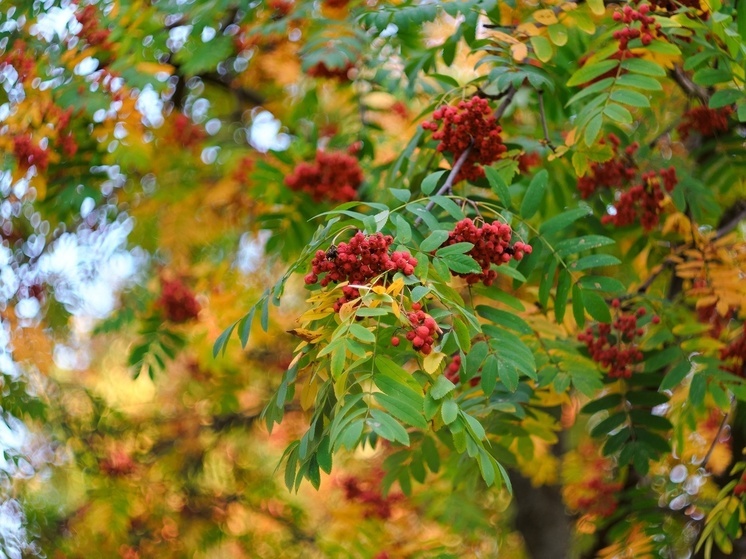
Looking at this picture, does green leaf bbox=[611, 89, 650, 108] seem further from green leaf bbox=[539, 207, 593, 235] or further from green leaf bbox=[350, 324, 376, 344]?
green leaf bbox=[350, 324, 376, 344]

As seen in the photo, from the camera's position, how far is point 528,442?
2.80m

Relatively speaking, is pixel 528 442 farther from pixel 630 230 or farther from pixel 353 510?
pixel 353 510

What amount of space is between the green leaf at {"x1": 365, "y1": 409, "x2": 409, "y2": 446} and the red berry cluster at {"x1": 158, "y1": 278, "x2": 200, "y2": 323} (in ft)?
9.17

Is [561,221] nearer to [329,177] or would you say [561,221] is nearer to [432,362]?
[432,362]

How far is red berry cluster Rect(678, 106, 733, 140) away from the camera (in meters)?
2.97

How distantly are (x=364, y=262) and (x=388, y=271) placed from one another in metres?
0.05

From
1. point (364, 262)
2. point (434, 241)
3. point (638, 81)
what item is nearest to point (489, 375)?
point (434, 241)

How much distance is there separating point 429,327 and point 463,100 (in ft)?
3.01

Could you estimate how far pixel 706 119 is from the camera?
2.99 metres

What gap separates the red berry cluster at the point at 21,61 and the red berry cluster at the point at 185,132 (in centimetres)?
Answer: 126

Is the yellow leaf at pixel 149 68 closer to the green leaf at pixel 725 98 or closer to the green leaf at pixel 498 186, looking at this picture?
the green leaf at pixel 498 186

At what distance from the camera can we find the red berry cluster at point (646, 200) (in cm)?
275

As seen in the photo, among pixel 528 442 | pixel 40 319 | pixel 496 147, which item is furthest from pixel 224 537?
pixel 496 147

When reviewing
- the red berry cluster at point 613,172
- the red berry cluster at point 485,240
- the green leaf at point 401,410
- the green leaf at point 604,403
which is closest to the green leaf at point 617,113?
the red berry cluster at point 485,240
